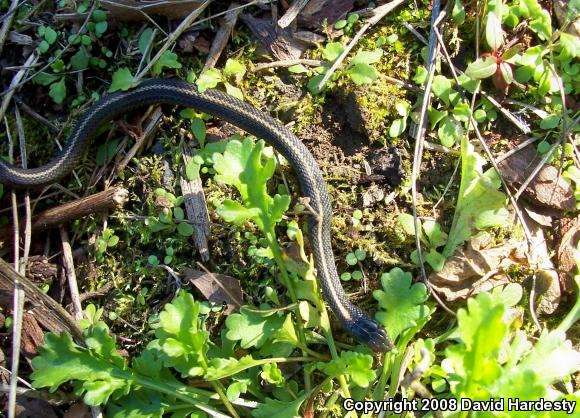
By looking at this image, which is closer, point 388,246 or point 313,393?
point 313,393

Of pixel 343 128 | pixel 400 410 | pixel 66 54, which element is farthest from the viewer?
pixel 66 54

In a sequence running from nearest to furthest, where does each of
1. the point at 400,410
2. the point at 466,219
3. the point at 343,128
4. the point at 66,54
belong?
the point at 400,410 < the point at 466,219 < the point at 343,128 < the point at 66,54

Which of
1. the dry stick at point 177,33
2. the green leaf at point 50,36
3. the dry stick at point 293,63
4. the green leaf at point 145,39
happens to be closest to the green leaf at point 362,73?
the dry stick at point 293,63

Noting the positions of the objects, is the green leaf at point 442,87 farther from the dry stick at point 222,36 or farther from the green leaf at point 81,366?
the green leaf at point 81,366

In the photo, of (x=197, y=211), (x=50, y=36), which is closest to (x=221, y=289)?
(x=197, y=211)

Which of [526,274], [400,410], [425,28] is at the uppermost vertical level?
[425,28]

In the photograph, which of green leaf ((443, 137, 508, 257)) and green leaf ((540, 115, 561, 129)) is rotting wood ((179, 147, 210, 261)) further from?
green leaf ((540, 115, 561, 129))

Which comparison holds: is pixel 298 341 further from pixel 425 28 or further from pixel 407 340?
pixel 425 28

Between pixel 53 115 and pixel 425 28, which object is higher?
pixel 425 28

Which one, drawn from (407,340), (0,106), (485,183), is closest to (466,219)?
(485,183)
